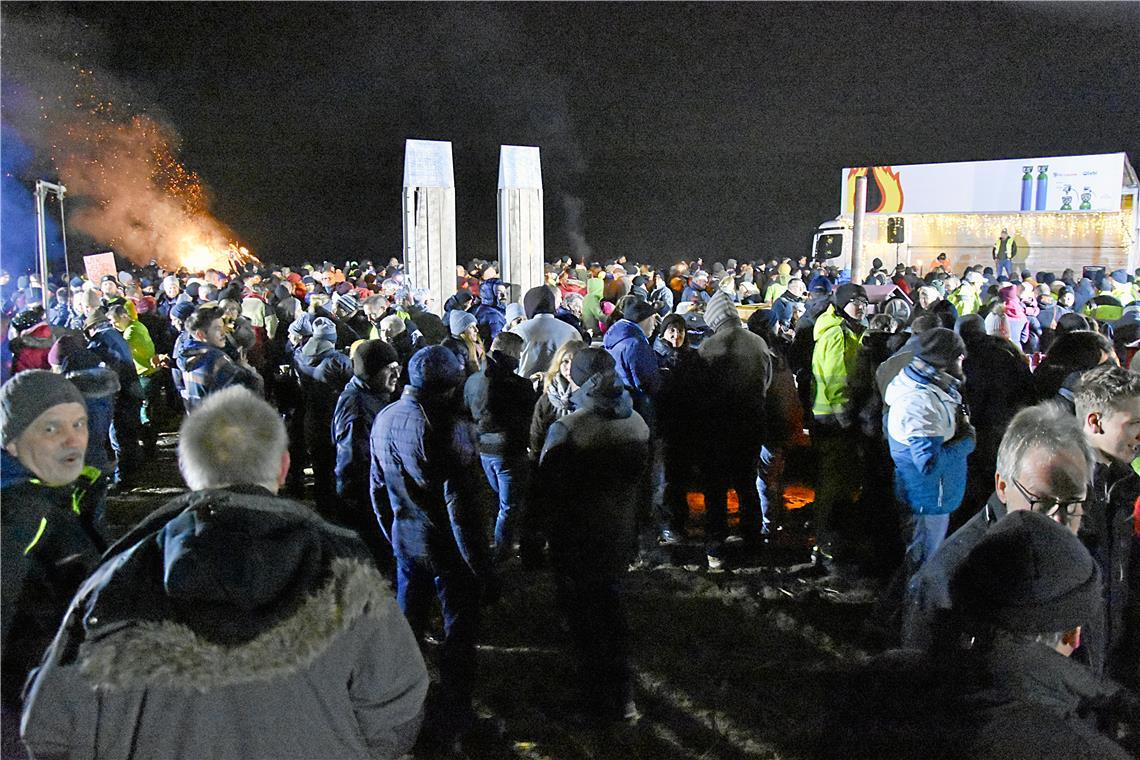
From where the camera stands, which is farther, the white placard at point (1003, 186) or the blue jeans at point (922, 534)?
the white placard at point (1003, 186)

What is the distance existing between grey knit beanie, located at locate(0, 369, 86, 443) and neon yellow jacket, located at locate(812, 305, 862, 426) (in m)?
4.49

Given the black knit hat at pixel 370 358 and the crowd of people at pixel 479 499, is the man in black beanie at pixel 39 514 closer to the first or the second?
the crowd of people at pixel 479 499

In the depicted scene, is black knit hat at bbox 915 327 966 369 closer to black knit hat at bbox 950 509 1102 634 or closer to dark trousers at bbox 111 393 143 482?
black knit hat at bbox 950 509 1102 634

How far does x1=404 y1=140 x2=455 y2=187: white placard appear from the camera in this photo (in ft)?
35.6

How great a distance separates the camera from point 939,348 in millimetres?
4363

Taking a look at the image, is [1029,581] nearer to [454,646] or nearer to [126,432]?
[454,646]

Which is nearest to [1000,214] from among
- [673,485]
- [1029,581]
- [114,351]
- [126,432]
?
[673,485]

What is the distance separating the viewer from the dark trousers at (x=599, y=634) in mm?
3840

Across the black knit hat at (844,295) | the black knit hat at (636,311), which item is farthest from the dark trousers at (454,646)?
the black knit hat at (844,295)

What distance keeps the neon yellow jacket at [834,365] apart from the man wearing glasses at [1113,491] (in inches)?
88.8

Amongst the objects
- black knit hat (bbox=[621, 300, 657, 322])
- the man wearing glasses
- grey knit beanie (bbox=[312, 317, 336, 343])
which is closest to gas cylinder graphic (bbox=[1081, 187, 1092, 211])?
black knit hat (bbox=[621, 300, 657, 322])

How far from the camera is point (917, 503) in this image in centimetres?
459

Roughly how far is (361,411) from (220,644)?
3297 millimetres

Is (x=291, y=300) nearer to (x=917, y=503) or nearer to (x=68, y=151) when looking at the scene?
(x=917, y=503)
